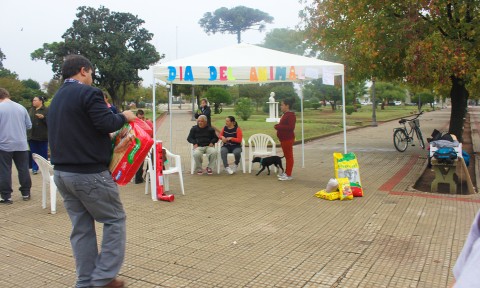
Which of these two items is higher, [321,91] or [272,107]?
[321,91]

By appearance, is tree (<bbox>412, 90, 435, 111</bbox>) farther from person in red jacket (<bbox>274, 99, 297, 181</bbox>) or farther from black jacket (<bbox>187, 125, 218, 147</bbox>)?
person in red jacket (<bbox>274, 99, 297, 181</bbox>)

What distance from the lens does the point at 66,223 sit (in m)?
5.65

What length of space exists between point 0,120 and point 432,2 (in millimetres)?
8565

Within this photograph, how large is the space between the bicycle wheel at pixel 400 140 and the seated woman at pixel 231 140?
239 inches

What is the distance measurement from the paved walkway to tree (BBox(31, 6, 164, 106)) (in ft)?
127

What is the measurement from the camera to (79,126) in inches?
123

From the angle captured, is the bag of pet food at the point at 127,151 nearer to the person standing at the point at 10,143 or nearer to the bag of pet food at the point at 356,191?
the person standing at the point at 10,143

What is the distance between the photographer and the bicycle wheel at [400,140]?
44.0ft

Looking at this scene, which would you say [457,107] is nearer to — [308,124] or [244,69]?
[244,69]

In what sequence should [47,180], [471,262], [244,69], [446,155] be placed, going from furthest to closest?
[244,69] → [446,155] → [47,180] → [471,262]

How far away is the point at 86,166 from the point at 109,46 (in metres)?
44.8

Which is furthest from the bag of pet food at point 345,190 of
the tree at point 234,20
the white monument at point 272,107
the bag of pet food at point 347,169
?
the tree at point 234,20

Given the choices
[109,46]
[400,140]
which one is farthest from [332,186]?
[109,46]

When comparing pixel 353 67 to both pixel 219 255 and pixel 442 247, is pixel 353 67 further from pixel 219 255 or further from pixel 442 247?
pixel 219 255
